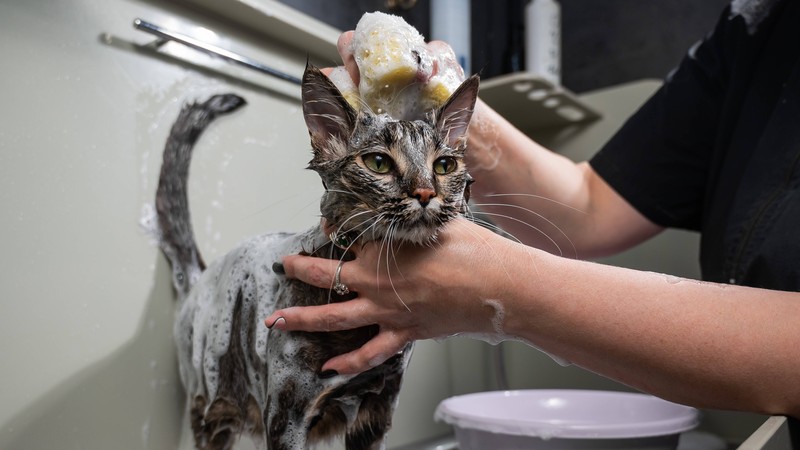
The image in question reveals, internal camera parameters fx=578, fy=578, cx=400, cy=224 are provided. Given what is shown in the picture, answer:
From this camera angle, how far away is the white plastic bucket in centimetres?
74

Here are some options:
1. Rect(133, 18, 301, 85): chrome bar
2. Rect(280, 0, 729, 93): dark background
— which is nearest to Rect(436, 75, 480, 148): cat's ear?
Rect(133, 18, 301, 85): chrome bar

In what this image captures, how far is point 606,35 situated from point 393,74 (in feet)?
3.87

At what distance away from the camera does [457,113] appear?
527 mm

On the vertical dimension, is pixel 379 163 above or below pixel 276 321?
above

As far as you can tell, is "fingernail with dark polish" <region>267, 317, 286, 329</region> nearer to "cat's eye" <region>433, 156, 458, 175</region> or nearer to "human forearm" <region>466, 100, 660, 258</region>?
"cat's eye" <region>433, 156, 458, 175</region>

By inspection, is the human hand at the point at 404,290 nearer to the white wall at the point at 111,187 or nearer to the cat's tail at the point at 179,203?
the white wall at the point at 111,187

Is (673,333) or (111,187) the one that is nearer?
(673,333)

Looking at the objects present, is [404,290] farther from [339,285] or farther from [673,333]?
[673,333]

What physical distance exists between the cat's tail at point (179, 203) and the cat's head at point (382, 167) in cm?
30

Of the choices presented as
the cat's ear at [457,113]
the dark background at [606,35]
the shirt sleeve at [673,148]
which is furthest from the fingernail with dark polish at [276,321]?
the dark background at [606,35]

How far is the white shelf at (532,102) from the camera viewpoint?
112 cm

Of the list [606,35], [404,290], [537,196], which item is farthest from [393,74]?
[606,35]

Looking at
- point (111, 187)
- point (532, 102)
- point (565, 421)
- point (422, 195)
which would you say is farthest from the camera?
point (532, 102)

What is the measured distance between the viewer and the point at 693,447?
844mm
